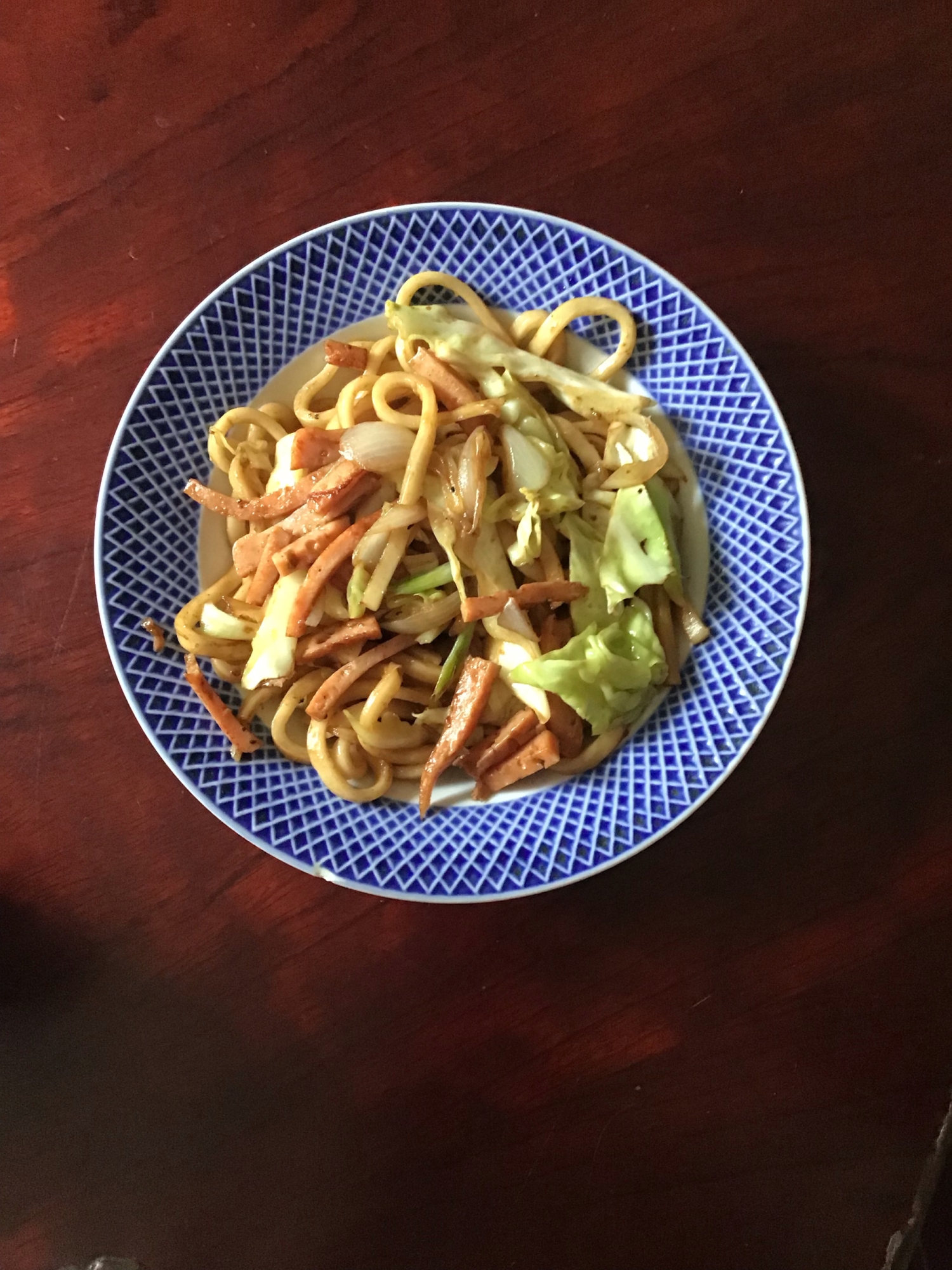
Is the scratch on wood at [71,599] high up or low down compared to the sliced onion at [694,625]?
up

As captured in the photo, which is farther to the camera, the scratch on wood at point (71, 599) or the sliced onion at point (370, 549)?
the scratch on wood at point (71, 599)

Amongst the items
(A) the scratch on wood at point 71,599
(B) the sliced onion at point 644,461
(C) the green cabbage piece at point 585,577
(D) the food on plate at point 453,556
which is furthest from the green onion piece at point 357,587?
(A) the scratch on wood at point 71,599

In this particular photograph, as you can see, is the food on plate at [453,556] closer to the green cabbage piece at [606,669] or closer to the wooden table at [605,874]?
the green cabbage piece at [606,669]

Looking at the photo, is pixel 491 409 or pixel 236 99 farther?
pixel 236 99

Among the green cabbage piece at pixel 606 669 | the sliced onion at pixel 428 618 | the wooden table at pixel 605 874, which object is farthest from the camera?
the wooden table at pixel 605 874

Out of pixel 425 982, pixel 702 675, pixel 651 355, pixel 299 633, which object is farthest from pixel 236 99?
pixel 425 982

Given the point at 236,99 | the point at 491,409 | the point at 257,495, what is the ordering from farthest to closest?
the point at 236,99 → the point at 257,495 → the point at 491,409

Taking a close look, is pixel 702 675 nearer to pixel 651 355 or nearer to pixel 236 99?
pixel 651 355
